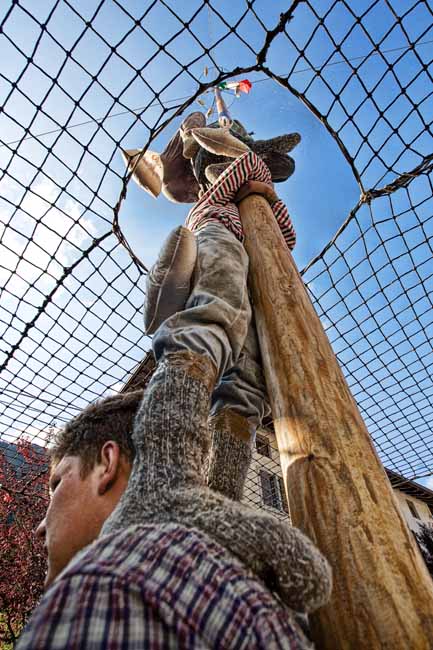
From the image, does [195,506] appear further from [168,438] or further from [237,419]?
[237,419]

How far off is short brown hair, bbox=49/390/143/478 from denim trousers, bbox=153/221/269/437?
0.17m

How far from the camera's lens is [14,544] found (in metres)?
5.28

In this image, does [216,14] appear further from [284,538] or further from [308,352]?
[284,538]

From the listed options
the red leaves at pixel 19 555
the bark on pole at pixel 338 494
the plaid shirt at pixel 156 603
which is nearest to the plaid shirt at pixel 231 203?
the bark on pole at pixel 338 494

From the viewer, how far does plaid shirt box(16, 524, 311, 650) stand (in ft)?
1.07

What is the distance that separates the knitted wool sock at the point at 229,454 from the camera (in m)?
0.93

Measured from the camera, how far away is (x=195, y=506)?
19.6 inches

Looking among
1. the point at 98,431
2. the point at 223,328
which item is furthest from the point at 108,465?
the point at 223,328

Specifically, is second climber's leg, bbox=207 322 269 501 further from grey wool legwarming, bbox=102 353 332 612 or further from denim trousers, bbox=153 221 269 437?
grey wool legwarming, bbox=102 353 332 612

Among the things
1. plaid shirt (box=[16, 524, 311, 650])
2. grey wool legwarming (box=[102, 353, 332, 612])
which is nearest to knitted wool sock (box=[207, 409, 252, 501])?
grey wool legwarming (box=[102, 353, 332, 612])

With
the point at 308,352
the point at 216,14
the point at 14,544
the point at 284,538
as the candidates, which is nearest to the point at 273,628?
the point at 284,538

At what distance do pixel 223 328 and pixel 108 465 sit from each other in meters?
0.38

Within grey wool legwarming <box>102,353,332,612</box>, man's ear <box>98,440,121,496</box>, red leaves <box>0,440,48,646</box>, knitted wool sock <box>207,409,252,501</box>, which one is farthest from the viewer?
red leaves <box>0,440,48,646</box>

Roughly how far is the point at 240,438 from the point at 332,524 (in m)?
0.41
